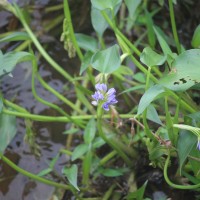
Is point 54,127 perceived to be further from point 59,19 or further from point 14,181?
point 59,19

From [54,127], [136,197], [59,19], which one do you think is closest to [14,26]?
[59,19]

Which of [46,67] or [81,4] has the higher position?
[81,4]

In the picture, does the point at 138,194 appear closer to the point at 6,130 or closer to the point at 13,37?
the point at 6,130

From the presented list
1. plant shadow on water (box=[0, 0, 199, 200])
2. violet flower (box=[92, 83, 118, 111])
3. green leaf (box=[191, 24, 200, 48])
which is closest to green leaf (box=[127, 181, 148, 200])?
plant shadow on water (box=[0, 0, 199, 200])

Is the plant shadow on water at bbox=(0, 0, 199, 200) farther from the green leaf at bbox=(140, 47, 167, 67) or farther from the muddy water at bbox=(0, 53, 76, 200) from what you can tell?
the green leaf at bbox=(140, 47, 167, 67)

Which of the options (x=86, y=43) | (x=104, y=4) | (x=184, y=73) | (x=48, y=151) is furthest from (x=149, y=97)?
(x=48, y=151)

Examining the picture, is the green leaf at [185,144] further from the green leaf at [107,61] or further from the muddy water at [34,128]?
the muddy water at [34,128]
